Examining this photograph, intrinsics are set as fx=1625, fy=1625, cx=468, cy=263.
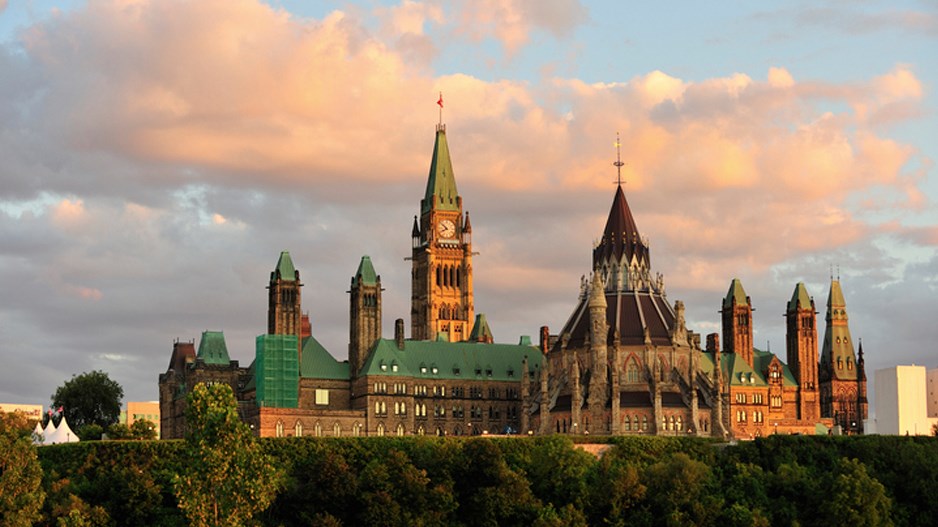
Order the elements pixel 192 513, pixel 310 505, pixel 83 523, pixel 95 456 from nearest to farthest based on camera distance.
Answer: pixel 192 513 < pixel 83 523 < pixel 310 505 < pixel 95 456

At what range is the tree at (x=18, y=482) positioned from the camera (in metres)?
126

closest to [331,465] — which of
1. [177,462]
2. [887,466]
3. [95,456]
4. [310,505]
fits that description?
[310,505]

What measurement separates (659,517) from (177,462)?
44.2 metres

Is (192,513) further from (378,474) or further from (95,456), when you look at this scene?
(95,456)

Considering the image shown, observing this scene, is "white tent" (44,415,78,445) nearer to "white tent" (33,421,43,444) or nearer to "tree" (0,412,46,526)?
"white tent" (33,421,43,444)

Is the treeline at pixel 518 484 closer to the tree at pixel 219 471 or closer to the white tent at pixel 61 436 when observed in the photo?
the tree at pixel 219 471

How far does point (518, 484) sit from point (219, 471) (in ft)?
123

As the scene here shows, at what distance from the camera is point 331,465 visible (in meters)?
146

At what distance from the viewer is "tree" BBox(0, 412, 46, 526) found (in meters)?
126

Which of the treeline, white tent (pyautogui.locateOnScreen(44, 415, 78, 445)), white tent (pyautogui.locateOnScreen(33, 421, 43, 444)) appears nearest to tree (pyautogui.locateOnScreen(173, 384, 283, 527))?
the treeline

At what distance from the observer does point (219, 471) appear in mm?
115812

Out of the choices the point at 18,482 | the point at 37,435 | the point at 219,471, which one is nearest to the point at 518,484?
the point at 219,471

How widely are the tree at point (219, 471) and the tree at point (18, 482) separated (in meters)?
15.6

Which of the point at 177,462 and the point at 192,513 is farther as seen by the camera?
the point at 177,462
